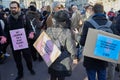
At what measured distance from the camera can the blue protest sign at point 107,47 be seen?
14.6ft

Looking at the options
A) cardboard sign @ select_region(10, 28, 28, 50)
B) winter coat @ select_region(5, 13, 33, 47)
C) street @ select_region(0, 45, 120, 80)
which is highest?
winter coat @ select_region(5, 13, 33, 47)

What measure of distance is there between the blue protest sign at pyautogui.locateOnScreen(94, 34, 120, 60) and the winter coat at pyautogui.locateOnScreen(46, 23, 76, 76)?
0.41m

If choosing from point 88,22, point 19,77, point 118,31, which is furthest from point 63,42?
point 19,77

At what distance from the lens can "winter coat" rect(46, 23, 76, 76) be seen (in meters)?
4.56

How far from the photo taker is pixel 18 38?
6234mm

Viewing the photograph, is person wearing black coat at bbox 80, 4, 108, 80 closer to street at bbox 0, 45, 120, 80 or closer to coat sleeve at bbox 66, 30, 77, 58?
coat sleeve at bbox 66, 30, 77, 58

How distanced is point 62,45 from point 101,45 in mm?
619

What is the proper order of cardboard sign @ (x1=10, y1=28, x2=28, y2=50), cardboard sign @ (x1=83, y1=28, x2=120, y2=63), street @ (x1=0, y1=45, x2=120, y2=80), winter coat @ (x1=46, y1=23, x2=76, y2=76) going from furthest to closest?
street @ (x1=0, y1=45, x2=120, y2=80), cardboard sign @ (x1=10, y1=28, x2=28, y2=50), winter coat @ (x1=46, y1=23, x2=76, y2=76), cardboard sign @ (x1=83, y1=28, x2=120, y2=63)

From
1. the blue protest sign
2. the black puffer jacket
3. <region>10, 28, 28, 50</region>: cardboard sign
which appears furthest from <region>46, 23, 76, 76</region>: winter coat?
<region>10, 28, 28, 50</region>: cardboard sign

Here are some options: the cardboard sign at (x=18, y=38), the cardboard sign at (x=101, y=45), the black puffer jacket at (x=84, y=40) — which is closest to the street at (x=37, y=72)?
the cardboard sign at (x=18, y=38)

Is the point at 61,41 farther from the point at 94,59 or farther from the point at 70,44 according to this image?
the point at 94,59

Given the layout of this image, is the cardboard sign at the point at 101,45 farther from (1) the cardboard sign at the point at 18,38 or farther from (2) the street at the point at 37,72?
(2) the street at the point at 37,72

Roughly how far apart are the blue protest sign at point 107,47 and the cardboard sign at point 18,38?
7.40ft

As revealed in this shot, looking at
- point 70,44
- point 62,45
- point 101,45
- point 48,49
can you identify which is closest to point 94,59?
point 101,45
